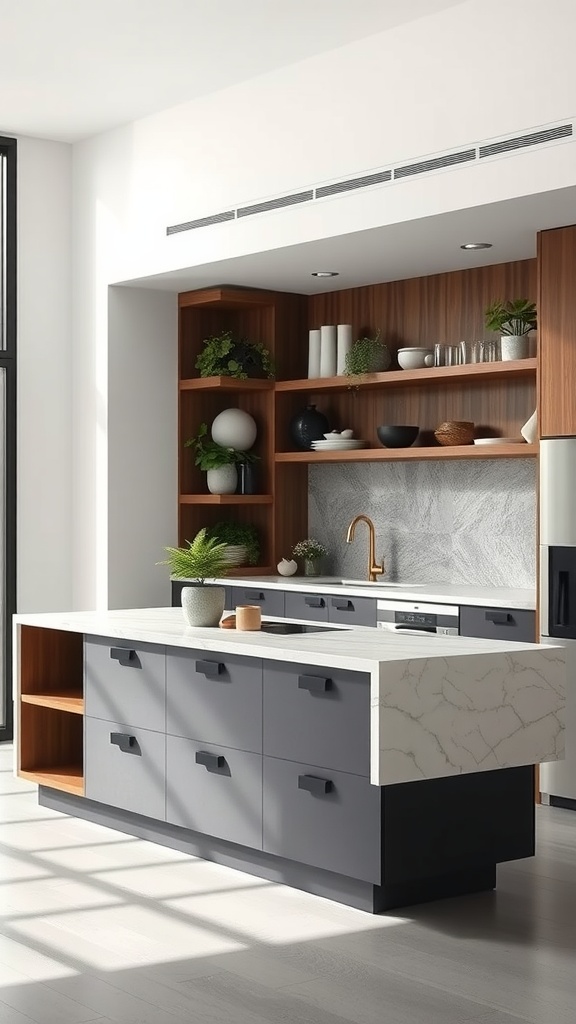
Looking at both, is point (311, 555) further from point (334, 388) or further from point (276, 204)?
point (276, 204)

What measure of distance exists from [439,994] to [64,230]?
207 inches

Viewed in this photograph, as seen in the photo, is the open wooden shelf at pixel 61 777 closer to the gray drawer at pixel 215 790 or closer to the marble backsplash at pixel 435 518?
the gray drawer at pixel 215 790

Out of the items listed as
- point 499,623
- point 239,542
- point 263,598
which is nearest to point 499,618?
point 499,623

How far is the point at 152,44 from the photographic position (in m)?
5.80

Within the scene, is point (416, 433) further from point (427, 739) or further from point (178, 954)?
point (178, 954)

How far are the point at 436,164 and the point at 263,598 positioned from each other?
2.56 meters

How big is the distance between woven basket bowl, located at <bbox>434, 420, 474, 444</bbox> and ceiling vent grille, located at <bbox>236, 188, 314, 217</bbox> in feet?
4.32

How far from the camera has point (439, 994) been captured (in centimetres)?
336

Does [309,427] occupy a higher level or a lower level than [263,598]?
higher

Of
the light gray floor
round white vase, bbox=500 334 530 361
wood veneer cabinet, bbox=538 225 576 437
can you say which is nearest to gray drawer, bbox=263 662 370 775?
the light gray floor

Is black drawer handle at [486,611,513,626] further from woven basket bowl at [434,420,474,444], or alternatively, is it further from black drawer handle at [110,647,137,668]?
black drawer handle at [110,647,137,668]

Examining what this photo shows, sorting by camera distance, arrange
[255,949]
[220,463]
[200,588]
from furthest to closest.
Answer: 1. [220,463]
2. [200,588]
3. [255,949]

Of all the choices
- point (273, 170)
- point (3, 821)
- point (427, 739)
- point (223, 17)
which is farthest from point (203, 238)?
point (427, 739)

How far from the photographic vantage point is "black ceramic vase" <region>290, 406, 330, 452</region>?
291 inches
